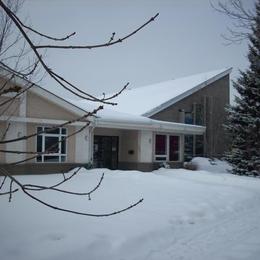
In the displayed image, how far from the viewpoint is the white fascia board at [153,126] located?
20903 mm

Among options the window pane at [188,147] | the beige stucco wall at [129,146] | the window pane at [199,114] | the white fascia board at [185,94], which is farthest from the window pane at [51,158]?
the window pane at [199,114]

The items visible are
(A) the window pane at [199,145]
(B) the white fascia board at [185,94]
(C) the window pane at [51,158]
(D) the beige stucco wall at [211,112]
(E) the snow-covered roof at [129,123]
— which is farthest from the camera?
(A) the window pane at [199,145]

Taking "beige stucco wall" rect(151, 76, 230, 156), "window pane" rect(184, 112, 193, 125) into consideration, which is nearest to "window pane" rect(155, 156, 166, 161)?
"beige stucco wall" rect(151, 76, 230, 156)

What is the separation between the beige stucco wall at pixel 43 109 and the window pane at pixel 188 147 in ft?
33.9

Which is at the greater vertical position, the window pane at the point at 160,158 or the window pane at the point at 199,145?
the window pane at the point at 199,145

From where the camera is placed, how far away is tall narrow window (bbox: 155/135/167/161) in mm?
24550

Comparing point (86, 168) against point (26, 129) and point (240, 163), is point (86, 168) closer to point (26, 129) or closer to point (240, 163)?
point (26, 129)

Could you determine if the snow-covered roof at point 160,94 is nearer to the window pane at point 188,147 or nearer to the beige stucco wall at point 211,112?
the beige stucco wall at point 211,112

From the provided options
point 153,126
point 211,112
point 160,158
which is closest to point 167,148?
point 160,158

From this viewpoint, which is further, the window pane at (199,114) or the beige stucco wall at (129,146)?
the window pane at (199,114)

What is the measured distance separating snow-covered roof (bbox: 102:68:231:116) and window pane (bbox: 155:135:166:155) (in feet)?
6.31

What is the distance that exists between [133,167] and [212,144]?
7.93m

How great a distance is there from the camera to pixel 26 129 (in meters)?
18.5

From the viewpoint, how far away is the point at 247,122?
71.3 ft
